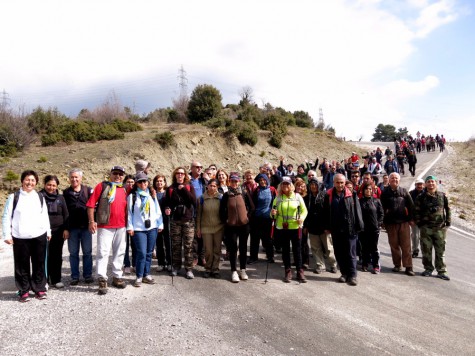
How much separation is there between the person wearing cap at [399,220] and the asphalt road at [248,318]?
1.87 feet

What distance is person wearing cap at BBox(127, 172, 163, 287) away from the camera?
5734 mm

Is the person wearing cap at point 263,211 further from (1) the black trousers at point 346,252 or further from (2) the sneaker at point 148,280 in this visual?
(2) the sneaker at point 148,280

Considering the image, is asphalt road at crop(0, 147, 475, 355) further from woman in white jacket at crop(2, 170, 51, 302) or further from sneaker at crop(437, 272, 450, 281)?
woman in white jacket at crop(2, 170, 51, 302)

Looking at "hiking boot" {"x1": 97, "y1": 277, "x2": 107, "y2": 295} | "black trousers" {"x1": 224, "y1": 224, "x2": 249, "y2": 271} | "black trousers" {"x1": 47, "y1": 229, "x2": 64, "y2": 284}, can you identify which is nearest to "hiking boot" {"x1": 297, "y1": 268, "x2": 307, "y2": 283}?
"black trousers" {"x1": 224, "y1": 224, "x2": 249, "y2": 271}

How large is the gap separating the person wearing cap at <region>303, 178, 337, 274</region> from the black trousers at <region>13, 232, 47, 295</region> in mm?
4982

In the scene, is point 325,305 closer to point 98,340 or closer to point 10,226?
point 98,340

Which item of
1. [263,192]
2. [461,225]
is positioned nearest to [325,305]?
[263,192]

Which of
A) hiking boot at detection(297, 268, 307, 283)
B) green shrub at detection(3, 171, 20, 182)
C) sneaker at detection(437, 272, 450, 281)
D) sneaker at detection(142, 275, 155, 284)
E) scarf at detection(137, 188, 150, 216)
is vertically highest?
green shrub at detection(3, 171, 20, 182)

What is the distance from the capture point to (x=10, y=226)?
195 inches

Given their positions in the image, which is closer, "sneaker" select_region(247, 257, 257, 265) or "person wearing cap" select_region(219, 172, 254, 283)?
"person wearing cap" select_region(219, 172, 254, 283)

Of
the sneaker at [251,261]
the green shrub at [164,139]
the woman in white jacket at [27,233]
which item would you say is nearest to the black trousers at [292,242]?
the sneaker at [251,261]

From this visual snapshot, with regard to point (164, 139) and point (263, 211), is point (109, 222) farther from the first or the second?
point (164, 139)

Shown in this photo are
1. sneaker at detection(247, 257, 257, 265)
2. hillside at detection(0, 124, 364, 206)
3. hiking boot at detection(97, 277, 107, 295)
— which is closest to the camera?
hiking boot at detection(97, 277, 107, 295)

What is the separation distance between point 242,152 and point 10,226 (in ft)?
74.8
